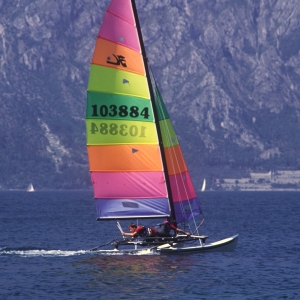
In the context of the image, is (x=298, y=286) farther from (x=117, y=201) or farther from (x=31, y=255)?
(x=31, y=255)

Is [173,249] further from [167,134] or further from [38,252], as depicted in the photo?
[38,252]

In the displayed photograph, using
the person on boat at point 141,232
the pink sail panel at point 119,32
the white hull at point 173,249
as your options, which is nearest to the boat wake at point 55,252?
the white hull at point 173,249

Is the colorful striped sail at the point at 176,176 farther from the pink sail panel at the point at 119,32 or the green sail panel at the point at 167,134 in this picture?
the pink sail panel at the point at 119,32

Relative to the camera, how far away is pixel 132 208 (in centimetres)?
7406

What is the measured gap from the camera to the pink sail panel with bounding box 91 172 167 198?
73875 millimetres

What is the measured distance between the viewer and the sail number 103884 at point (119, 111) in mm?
73000

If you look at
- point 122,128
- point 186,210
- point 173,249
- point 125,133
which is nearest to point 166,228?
point 173,249

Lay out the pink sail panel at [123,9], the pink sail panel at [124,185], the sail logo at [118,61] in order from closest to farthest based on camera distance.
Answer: the pink sail panel at [123,9] → the sail logo at [118,61] → the pink sail panel at [124,185]

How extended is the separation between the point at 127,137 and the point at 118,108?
2.06m

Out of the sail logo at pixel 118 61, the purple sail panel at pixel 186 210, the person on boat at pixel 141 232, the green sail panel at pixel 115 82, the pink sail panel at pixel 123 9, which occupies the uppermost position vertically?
the pink sail panel at pixel 123 9

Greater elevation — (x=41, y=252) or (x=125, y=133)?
(x=125, y=133)

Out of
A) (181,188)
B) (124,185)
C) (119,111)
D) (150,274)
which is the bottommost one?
(150,274)

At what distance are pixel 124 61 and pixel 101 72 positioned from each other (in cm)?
168

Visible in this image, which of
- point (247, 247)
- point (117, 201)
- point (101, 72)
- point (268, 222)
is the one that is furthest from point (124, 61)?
point (268, 222)
